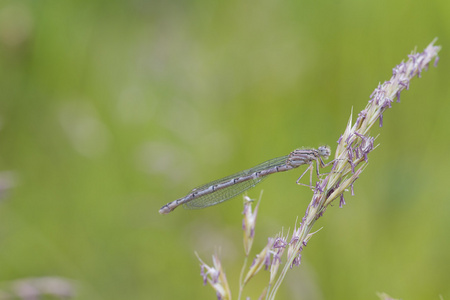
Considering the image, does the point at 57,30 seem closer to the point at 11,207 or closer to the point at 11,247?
the point at 11,207

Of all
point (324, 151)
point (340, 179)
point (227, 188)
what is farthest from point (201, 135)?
point (340, 179)

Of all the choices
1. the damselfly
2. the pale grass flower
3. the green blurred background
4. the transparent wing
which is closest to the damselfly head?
the damselfly

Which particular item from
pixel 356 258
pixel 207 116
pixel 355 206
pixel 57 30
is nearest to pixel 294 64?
pixel 207 116

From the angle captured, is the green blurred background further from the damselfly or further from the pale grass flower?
the pale grass flower

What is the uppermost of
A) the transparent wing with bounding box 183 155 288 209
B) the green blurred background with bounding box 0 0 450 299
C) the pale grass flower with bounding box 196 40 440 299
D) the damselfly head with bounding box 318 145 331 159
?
the green blurred background with bounding box 0 0 450 299

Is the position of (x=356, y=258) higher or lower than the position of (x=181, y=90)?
lower

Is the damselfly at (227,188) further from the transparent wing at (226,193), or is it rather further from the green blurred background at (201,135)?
the green blurred background at (201,135)

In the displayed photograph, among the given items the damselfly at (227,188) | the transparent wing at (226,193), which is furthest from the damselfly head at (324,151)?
the transparent wing at (226,193)

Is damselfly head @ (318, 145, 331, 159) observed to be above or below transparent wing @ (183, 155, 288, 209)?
below

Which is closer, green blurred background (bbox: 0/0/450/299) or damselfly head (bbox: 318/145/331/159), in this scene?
damselfly head (bbox: 318/145/331/159)
